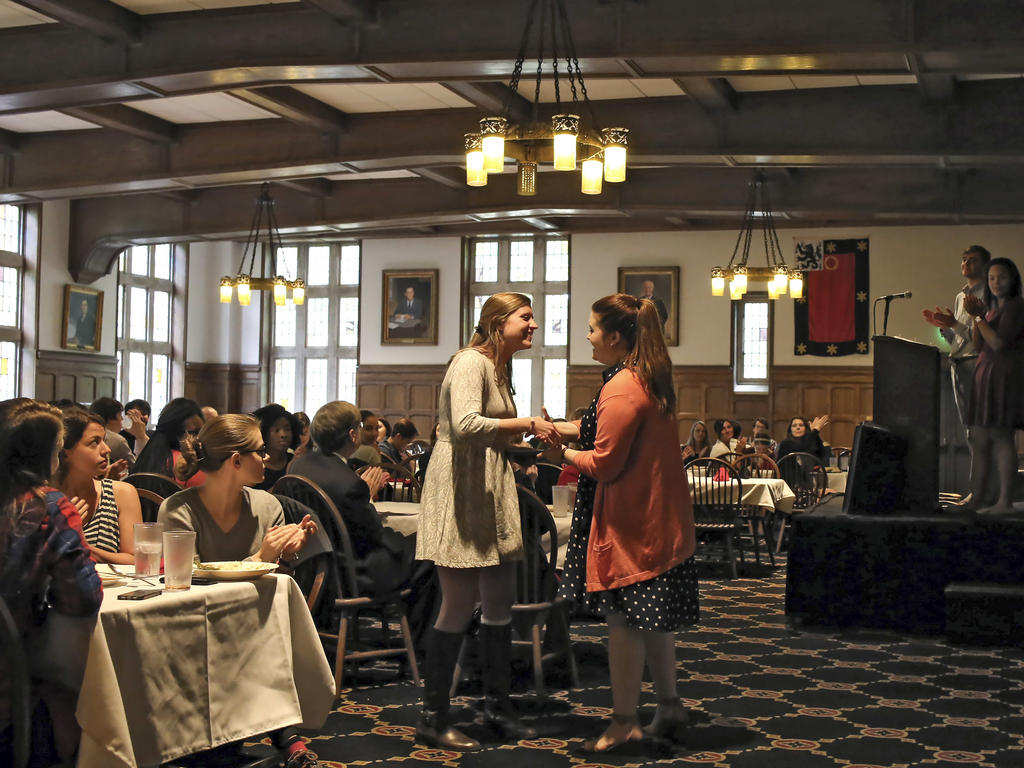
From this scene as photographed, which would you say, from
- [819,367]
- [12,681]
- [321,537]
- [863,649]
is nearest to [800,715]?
[863,649]

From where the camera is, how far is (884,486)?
6668mm

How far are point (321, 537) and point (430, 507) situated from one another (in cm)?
38

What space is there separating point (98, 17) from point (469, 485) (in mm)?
5856

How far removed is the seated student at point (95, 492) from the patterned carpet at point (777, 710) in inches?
39.1

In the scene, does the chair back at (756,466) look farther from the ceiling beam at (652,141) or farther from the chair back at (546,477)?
the chair back at (546,477)

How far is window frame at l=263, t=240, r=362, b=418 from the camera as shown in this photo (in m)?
18.8

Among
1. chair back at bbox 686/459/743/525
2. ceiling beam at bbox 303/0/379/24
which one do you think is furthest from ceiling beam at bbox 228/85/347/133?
chair back at bbox 686/459/743/525

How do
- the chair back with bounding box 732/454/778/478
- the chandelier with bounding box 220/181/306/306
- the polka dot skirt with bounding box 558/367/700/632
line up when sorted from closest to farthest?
the polka dot skirt with bounding box 558/367/700/632 → the chair back with bounding box 732/454/778/478 → the chandelier with bounding box 220/181/306/306

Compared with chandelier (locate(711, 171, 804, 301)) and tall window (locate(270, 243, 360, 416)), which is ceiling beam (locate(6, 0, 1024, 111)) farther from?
tall window (locate(270, 243, 360, 416))

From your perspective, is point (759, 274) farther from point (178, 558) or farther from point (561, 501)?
point (178, 558)

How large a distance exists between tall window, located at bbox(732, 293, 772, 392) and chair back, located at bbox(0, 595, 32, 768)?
14808 millimetres

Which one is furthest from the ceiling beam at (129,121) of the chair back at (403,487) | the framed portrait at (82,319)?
the chair back at (403,487)

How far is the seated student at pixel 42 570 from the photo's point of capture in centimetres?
246

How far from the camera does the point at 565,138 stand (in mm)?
6359
